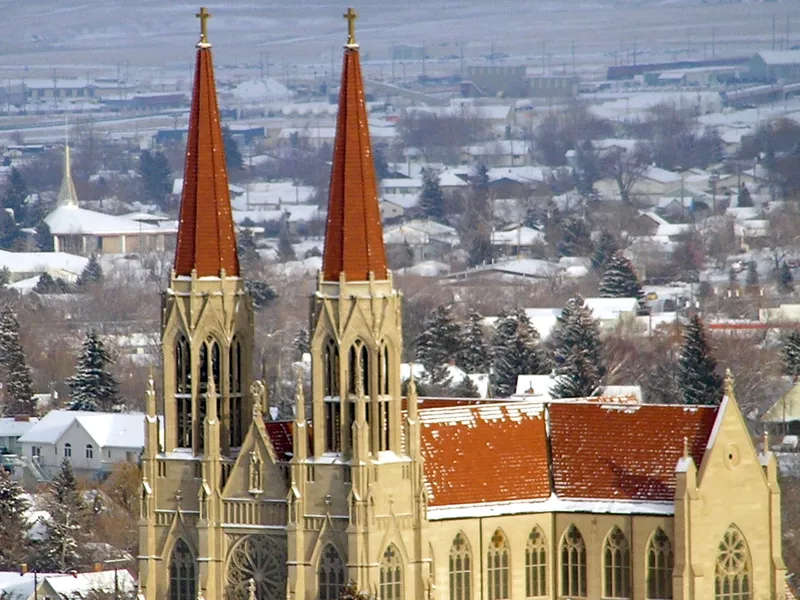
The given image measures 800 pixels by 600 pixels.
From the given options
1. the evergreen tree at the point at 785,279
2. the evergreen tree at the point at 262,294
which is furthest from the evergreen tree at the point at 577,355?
the evergreen tree at the point at 785,279

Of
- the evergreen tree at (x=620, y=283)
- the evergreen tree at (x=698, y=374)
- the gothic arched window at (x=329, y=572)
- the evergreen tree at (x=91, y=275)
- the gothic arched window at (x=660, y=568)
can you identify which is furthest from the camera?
the evergreen tree at (x=91, y=275)

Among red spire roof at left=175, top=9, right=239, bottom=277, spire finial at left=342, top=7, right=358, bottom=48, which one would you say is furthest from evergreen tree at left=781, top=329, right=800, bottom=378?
spire finial at left=342, top=7, right=358, bottom=48

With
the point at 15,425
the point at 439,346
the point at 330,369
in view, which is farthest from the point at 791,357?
the point at 330,369

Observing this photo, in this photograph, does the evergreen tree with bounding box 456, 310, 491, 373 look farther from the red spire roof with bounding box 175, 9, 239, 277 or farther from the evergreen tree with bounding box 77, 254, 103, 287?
the evergreen tree with bounding box 77, 254, 103, 287

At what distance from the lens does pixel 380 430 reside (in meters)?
72.6

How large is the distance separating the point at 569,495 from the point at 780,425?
3884 cm

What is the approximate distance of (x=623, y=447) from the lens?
75438 millimetres

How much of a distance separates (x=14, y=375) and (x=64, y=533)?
106 ft

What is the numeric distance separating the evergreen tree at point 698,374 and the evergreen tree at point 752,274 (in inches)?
2782

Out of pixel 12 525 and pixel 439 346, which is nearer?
pixel 12 525

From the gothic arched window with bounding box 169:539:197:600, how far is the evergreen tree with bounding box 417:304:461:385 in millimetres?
40529

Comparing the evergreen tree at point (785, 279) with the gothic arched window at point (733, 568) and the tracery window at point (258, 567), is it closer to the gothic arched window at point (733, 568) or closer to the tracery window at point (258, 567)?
the gothic arched window at point (733, 568)

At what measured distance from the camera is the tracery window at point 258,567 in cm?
7369

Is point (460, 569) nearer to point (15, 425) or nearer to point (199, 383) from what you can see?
point (199, 383)
